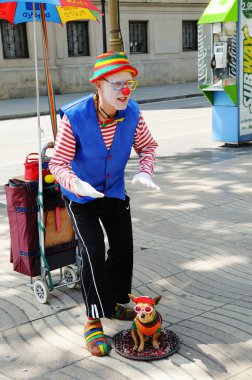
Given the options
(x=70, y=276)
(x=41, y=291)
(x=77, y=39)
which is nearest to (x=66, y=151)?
(x=41, y=291)

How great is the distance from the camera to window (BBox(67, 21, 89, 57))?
23.9 m

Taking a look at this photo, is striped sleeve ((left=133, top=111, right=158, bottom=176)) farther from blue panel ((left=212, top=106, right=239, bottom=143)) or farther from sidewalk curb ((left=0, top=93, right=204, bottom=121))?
sidewalk curb ((left=0, top=93, right=204, bottom=121))

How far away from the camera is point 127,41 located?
83.3ft

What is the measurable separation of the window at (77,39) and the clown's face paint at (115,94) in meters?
21.2

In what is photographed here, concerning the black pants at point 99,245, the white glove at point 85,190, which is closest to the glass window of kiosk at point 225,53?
the black pants at point 99,245

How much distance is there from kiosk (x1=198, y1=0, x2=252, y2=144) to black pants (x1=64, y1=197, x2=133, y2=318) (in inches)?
271

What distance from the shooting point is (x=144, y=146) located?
12.4 ft

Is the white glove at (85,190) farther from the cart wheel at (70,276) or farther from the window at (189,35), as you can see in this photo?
the window at (189,35)

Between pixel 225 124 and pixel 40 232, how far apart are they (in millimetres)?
6897

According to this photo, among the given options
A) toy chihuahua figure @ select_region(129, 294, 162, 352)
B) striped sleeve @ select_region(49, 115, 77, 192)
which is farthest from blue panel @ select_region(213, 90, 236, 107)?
toy chihuahua figure @ select_region(129, 294, 162, 352)

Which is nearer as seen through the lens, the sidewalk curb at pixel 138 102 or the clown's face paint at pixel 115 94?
the clown's face paint at pixel 115 94

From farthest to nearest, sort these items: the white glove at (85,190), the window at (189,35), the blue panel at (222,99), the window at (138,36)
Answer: the window at (189,35), the window at (138,36), the blue panel at (222,99), the white glove at (85,190)

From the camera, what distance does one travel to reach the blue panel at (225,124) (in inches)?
403

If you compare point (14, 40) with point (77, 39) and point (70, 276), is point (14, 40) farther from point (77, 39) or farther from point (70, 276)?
point (70, 276)
